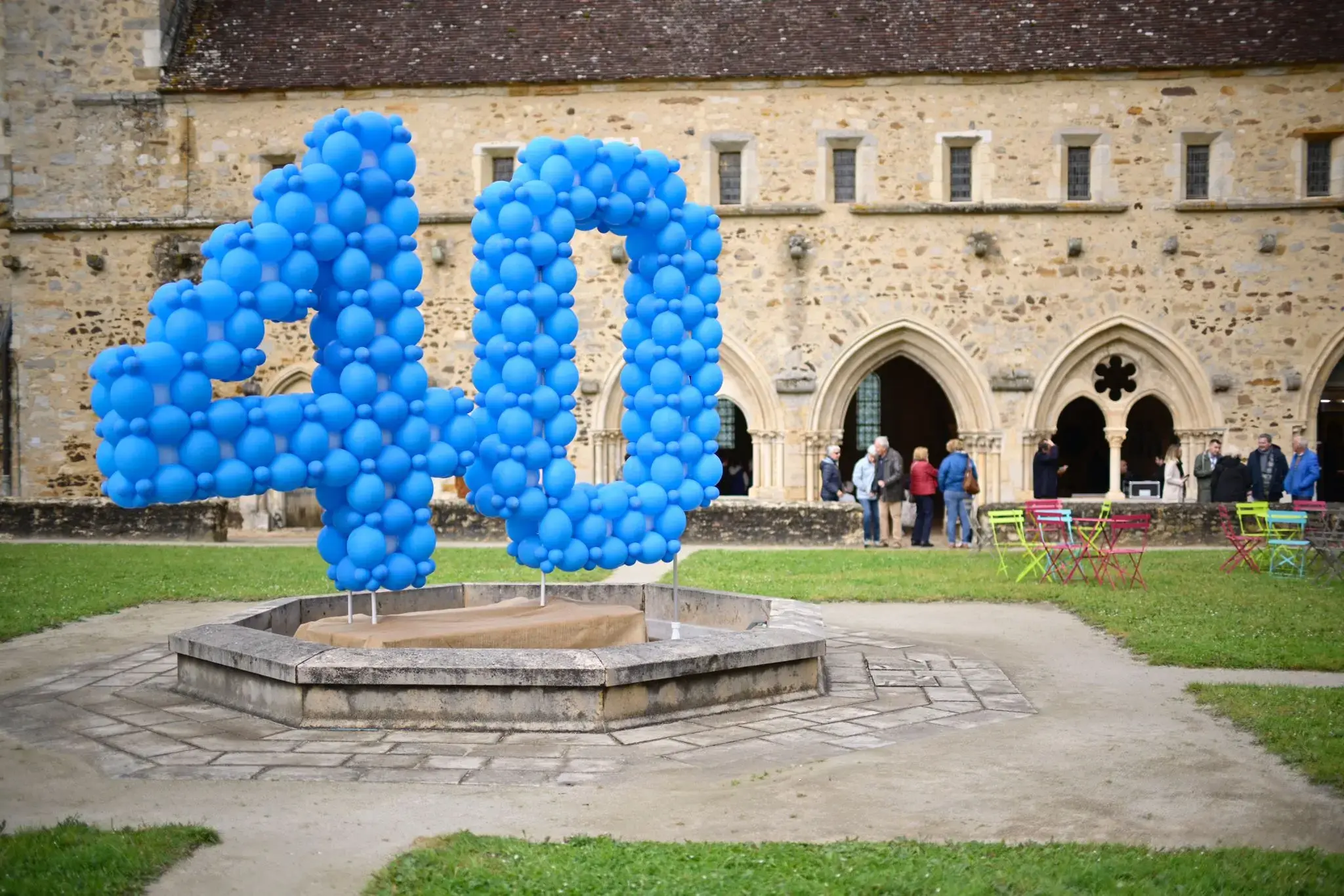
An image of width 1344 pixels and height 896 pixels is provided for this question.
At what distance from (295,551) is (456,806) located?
11744mm

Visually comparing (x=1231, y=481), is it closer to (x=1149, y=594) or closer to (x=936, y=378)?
(x=936, y=378)

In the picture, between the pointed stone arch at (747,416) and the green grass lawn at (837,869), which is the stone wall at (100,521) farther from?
the green grass lawn at (837,869)

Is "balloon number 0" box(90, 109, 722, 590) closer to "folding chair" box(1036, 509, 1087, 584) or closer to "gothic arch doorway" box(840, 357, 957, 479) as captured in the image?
"folding chair" box(1036, 509, 1087, 584)

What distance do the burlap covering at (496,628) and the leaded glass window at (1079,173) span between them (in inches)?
581

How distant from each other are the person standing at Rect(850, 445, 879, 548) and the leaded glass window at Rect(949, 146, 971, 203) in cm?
523

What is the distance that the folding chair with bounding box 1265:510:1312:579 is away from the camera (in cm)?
1321

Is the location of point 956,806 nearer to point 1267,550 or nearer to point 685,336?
point 685,336

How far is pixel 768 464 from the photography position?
69.1ft

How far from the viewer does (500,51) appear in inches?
833

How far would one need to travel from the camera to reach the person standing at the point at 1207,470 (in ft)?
61.3

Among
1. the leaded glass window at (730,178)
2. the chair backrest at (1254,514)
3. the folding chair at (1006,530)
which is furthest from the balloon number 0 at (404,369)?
the leaded glass window at (730,178)

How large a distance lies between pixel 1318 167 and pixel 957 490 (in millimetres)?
8552

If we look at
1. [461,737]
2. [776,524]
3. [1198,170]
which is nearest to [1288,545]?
[776,524]

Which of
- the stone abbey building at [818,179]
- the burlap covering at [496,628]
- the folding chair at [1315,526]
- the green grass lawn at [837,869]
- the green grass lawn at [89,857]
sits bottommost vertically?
the green grass lawn at [837,869]
